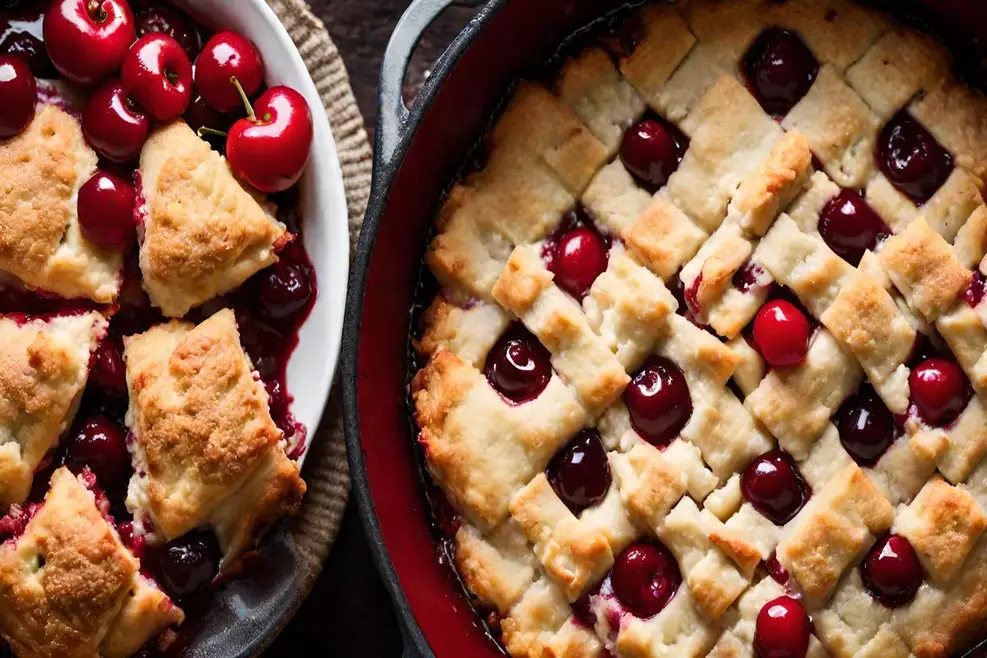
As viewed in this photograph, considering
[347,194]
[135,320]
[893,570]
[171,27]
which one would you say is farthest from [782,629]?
[171,27]

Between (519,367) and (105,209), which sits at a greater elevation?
(519,367)

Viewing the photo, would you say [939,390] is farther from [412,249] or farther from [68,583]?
[68,583]

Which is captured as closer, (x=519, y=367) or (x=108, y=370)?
(x=519, y=367)

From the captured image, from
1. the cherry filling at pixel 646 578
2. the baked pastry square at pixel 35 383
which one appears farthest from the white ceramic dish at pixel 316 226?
the cherry filling at pixel 646 578

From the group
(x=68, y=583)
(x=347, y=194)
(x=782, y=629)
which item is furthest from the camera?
(x=347, y=194)

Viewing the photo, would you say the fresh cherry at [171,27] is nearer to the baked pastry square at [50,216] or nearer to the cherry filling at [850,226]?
the baked pastry square at [50,216]

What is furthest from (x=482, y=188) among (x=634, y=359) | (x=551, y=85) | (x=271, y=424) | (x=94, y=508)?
(x=94, y=508)

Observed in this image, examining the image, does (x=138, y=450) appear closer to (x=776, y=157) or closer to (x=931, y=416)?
(x=776, y=157)
